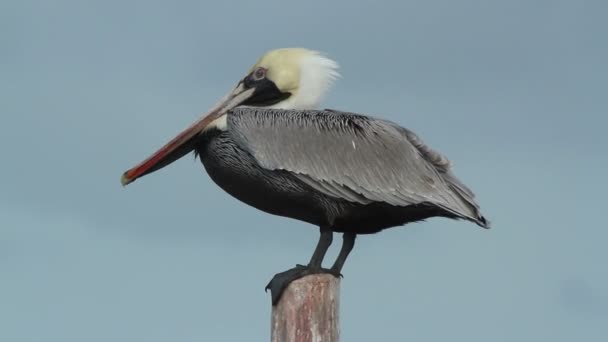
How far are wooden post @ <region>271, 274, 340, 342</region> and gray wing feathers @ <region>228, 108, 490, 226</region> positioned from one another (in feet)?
3.25

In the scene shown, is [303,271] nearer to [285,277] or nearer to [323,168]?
[285,277]

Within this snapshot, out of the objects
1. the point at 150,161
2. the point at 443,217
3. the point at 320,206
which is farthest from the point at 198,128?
the point at 443,217

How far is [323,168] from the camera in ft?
29.2

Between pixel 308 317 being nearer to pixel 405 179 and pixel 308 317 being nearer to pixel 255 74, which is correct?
pixel 405 179

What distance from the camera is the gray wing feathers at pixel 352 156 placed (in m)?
8.70

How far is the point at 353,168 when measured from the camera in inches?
354

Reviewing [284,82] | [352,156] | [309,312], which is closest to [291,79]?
[284,82]

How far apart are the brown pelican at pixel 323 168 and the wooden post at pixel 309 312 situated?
37 cm

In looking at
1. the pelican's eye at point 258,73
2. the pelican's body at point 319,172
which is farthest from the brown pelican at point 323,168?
the pelican's eye at point 258,73

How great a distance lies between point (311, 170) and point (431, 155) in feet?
2.73

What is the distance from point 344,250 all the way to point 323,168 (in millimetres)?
566

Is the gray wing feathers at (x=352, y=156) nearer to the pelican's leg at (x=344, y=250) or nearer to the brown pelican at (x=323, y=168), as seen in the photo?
the brown pelican at (x=323, y=168)

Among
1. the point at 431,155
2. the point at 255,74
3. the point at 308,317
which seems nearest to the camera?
the point at 308,317

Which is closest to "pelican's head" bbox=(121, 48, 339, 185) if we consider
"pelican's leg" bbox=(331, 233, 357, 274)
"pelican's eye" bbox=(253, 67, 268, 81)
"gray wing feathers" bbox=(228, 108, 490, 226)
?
"pelican's eye" bbox=(253, 67, 268, 81)
